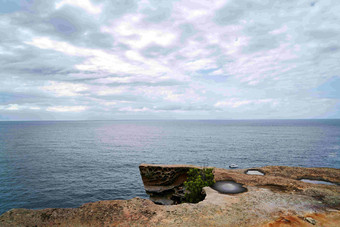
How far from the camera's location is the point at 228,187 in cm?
2252

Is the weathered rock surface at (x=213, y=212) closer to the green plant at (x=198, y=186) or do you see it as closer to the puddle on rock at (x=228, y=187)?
the puddle on rock at (x=228, y=187)

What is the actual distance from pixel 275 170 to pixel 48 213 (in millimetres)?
32449

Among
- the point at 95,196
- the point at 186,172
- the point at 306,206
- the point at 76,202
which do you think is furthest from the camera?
the point at 95,196

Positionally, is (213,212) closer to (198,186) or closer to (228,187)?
(198,186)

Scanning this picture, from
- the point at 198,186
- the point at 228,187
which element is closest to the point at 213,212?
the point at 198,186

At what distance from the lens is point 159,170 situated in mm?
28391

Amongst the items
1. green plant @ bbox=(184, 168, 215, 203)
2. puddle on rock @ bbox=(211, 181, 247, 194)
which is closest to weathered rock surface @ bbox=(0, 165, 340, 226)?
puddle on rock @ bbox=(211, 181, 247, 194)

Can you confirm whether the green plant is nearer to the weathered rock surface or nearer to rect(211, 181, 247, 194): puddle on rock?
rect(211, 181, 247, 194): puddle on rock

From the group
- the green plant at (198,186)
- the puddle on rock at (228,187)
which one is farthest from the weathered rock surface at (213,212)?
the green plant at (198,186)

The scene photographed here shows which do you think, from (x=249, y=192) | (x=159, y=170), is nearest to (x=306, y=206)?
(x=249, y=192)

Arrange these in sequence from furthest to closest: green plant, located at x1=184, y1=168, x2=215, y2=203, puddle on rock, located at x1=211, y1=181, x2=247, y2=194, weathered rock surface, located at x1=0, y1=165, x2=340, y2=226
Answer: green plant, located at x1=184, y1=168, x2=215, y2=203, puddle on rock, located at x1=211, y1=181, x2=247, y2=194, weathered rock surface, located at x1=0, y1=165, x2=340, y2=226

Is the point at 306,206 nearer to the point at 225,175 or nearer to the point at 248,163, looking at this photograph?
the point at 225,175

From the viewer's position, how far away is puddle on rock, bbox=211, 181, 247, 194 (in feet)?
69.5

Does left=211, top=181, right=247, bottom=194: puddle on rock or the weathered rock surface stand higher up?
the weathered rock surface
